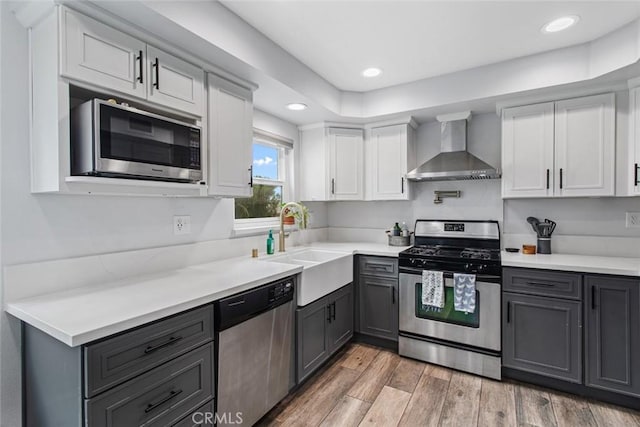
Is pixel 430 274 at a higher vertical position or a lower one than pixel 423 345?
higher

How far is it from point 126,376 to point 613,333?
9.44 ft

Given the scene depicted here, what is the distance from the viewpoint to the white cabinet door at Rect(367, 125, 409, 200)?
10.5 feet

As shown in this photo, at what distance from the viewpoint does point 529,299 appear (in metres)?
2.33

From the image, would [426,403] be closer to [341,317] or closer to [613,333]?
[341,317]

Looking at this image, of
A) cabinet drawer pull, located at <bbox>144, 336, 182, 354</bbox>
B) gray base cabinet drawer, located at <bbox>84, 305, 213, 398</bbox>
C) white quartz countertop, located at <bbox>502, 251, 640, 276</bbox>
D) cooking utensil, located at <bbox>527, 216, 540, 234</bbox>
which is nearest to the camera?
gray base cabinet drawer, located at <bbox>84, 305, 213, 398</bbox>

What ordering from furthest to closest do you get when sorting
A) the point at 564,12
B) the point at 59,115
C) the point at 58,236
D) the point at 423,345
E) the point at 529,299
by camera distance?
the point at 423,345, the point at 529,299, the point at 564,12, the point at 58,236, the point at 59,115

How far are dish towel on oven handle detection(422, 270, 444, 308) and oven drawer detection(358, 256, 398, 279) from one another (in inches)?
11.8

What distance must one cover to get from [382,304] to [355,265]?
17.3 inches

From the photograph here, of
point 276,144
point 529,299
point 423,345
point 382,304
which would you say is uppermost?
point 276,144

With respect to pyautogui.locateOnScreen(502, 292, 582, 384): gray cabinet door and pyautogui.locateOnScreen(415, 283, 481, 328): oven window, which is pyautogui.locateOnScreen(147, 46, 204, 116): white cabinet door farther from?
pyautogui.locateOnScreen(502, 292, 582, 384): gray cabinet door

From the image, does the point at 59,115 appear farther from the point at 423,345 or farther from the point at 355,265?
the point at 423,345

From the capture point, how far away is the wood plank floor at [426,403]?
1960 mm

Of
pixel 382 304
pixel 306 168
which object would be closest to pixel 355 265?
pixel 382 304

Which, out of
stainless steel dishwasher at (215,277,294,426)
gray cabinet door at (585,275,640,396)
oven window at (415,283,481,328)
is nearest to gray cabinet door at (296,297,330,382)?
stainless steel dishwasher at (215,277,294,426)
